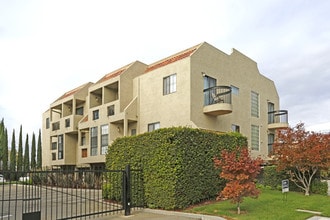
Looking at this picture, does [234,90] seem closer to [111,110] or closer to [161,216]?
[111,110]

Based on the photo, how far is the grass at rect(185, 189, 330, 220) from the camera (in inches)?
424

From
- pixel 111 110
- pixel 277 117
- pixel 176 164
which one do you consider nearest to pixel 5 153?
pixel 111 110

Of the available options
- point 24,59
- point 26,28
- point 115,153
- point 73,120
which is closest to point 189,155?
point 115,153

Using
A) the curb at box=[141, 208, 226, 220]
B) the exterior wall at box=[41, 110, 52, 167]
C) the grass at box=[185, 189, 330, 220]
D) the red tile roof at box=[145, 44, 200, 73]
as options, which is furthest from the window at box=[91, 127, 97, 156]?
the grass at box=[185, 189, 330, 220]

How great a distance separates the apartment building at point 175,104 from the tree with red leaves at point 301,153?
5.49m

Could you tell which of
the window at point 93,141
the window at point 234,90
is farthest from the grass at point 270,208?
the window at point 93,141

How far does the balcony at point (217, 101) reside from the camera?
21.6 metres

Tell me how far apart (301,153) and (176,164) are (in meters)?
7.03

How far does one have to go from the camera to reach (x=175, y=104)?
22125mm

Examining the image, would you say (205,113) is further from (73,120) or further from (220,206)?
(73,120)

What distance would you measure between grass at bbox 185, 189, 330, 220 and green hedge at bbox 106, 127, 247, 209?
69 cm

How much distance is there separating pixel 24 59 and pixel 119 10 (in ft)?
22.2

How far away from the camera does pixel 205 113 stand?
2228 centimetres

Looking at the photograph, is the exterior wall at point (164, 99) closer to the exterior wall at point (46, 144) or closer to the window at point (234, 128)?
the window at point (234, 128)
